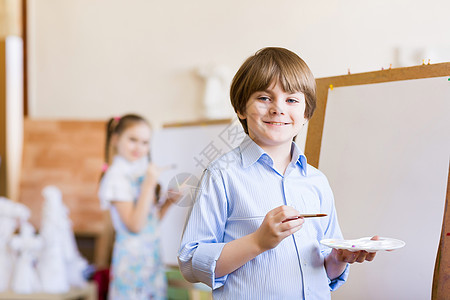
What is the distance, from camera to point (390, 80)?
85cm

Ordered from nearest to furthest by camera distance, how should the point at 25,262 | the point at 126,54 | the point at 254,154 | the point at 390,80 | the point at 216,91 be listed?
the point at 254,154 < the point at 390,80 < the point at 25,262 < the point at 216,91 < the point at 126,54

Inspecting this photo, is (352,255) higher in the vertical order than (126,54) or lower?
lower

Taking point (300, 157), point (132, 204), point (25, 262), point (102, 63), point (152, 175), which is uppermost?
point (102, 63)

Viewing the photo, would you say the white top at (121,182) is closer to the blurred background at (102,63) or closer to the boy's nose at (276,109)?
the blurred background at (102,63)

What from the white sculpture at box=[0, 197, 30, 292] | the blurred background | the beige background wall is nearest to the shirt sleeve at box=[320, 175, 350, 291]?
the beige background wall

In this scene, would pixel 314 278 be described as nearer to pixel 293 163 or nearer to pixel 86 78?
pixel 293 163

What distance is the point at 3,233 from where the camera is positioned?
2.41m

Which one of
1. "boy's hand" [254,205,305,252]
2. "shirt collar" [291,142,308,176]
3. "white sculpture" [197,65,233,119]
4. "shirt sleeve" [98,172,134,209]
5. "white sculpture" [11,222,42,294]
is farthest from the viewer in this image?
"white sculpture" [197,65,233,119]

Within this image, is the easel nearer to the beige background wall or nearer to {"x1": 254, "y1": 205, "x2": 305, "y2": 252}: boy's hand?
{"x1": 254, "y1": 205, "x2": 305, "y2": 252}: boy's hand

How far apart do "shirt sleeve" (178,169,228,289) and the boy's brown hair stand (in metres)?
0.13

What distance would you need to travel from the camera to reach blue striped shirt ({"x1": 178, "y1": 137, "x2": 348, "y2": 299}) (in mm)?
700

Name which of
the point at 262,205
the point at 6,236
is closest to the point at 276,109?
the point at 262,205

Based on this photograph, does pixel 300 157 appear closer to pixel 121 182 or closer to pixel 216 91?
pixel 121 182

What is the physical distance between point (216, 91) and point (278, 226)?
6.91ft
